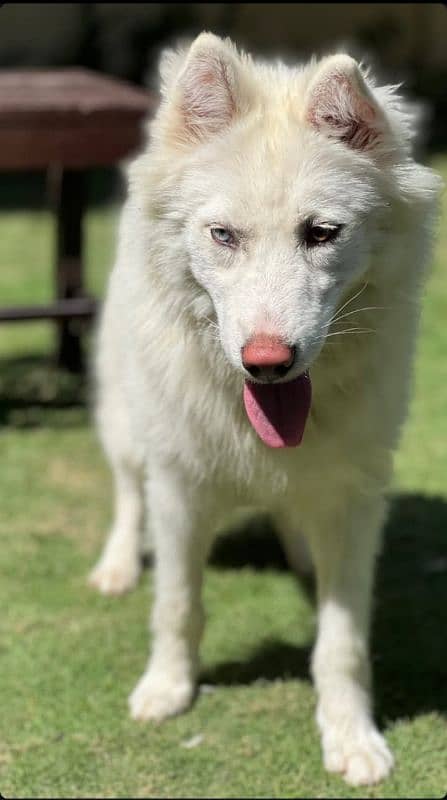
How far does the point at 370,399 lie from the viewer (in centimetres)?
271

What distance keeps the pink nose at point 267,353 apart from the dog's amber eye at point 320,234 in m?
0.30

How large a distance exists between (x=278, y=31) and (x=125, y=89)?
8498mm

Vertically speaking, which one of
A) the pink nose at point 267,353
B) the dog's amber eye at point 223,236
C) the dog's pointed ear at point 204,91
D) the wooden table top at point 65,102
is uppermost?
the dog's pointed ear at point 204,91

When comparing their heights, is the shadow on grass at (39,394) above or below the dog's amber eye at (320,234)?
below

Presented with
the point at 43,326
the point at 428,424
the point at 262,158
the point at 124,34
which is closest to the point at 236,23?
the point at 124,34

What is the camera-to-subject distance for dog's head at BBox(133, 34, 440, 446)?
226 centimetres

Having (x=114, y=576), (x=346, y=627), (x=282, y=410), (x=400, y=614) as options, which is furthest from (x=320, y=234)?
(x=114, y=576)

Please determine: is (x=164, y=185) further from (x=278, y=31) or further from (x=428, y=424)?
(x=278, y=31)

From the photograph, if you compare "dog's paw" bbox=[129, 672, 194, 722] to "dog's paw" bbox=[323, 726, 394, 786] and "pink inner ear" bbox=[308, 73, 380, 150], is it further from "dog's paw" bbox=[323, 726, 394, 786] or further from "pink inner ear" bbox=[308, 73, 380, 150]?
"pink inner ear" bbox=[308, 73, 380, 150]

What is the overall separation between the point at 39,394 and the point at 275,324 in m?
3.78

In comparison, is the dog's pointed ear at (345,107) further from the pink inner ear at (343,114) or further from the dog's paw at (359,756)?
the dog's paw at (359,756)

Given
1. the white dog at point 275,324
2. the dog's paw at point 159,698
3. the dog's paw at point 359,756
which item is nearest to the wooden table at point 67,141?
the white dog at point 275,324

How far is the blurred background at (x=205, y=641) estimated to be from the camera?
2.82 metres

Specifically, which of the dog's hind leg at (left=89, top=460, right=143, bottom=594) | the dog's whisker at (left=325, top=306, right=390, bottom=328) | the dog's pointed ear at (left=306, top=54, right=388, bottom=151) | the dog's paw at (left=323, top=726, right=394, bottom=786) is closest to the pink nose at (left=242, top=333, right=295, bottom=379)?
the dog's whisker at (left=325, top=306, right=390, bottom=328)
